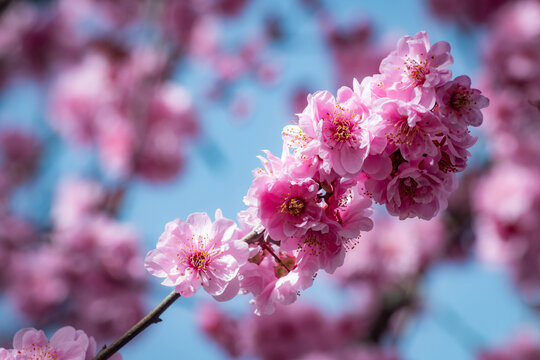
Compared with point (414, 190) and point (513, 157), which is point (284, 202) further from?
point (513, 157)

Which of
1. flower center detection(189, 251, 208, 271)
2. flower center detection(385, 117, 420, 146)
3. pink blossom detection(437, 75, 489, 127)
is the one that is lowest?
flower center detection(189, 251, 208, 271)

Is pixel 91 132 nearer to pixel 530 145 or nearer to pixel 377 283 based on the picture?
pixel 377 283

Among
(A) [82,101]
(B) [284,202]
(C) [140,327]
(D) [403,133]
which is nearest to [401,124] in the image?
(D) [403,133]

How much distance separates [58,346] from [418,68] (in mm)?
774

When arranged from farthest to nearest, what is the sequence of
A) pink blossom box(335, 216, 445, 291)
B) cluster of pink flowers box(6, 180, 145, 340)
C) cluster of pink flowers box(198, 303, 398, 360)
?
pink blossom box(335, 216, 445, 291), cluster of pink flowers box(198, 303, 398, 360), cluster of pink flowers box(6, 180, 145, 340)

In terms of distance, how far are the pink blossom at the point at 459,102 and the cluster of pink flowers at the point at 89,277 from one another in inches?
88.9

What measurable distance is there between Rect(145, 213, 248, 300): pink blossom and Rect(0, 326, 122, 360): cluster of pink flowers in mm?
161

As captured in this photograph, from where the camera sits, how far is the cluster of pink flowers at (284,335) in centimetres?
304

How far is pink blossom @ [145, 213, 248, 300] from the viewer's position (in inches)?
33.0

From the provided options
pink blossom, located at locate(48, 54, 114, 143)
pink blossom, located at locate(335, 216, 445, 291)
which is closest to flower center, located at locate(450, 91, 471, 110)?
pink blossom, located at locate(335, 216, 445, 291)

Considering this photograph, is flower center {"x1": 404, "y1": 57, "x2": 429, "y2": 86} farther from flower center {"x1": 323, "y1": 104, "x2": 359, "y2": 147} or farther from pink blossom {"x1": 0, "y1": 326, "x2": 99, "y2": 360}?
pink blossom {"x1": 0, "y1": 326, "x2": 99, "y2": 360}

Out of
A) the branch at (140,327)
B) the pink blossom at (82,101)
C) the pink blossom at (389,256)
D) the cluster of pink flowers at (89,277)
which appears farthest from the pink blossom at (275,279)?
the pink blossom at (82,101)

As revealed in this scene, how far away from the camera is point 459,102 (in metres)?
0.82

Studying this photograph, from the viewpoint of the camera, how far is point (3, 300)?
3420 millimetres
